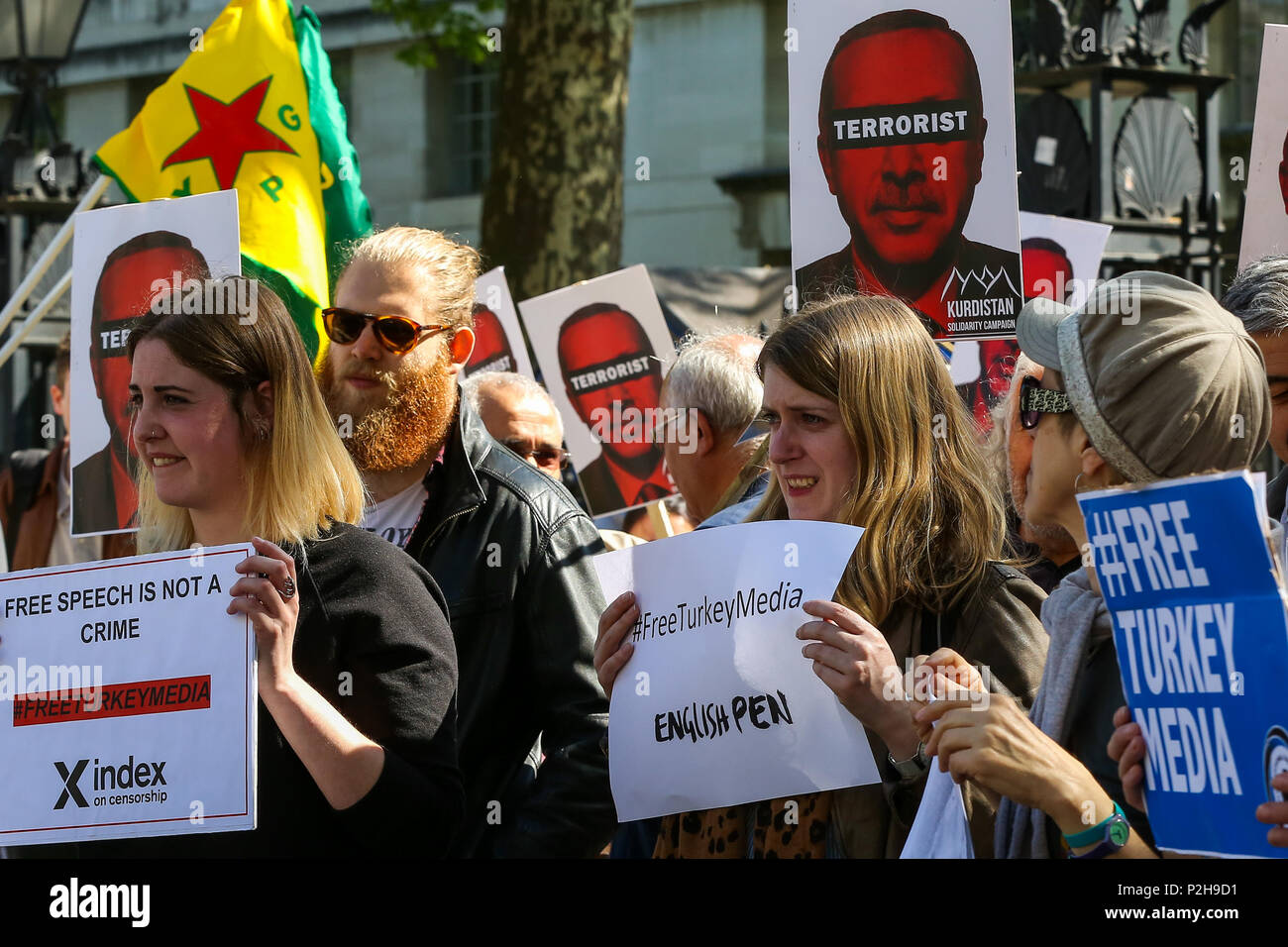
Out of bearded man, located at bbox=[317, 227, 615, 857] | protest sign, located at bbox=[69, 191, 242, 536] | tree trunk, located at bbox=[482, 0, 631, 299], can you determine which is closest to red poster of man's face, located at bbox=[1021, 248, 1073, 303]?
bearded man, located at bbox=[317, 227, 615, 857]

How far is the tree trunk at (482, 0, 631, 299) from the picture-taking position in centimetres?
976

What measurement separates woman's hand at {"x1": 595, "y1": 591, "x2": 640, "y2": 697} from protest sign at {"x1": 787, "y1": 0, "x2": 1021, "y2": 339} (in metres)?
1.03

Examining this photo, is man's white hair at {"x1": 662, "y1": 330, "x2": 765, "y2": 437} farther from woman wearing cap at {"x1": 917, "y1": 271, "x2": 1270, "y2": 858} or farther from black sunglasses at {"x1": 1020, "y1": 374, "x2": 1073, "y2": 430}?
woman wearing cap at {"x1": 917, "y1": 271, "x2": 1270, "y2": 858}

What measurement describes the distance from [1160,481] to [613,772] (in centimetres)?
118

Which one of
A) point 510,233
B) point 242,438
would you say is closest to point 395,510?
point 242,438

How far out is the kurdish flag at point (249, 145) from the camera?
4953mm

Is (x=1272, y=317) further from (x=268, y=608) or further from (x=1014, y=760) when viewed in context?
(x=268, y=608)

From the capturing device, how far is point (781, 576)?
284cm

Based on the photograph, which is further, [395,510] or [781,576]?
[395,510]

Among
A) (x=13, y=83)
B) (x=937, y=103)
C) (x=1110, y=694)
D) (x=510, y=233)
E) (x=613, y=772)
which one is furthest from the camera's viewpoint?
(x=510, y=233)

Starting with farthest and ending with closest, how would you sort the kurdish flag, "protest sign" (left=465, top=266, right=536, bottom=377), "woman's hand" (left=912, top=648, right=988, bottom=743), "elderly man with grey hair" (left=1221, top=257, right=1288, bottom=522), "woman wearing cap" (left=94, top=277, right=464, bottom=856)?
"protest sign" (left=465, top=266, right=536, bottom=377) → the kurdish flag → "elderly man with grey hair" (left=1221, top=257, right=1288, bottom=522) → "woman wearing cap" (left=94, top=277, right=464, bottom=856) → "woman's hand" (left=912, top=648, right=988, bottom=743)

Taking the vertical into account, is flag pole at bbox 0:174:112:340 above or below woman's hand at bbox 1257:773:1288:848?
above
